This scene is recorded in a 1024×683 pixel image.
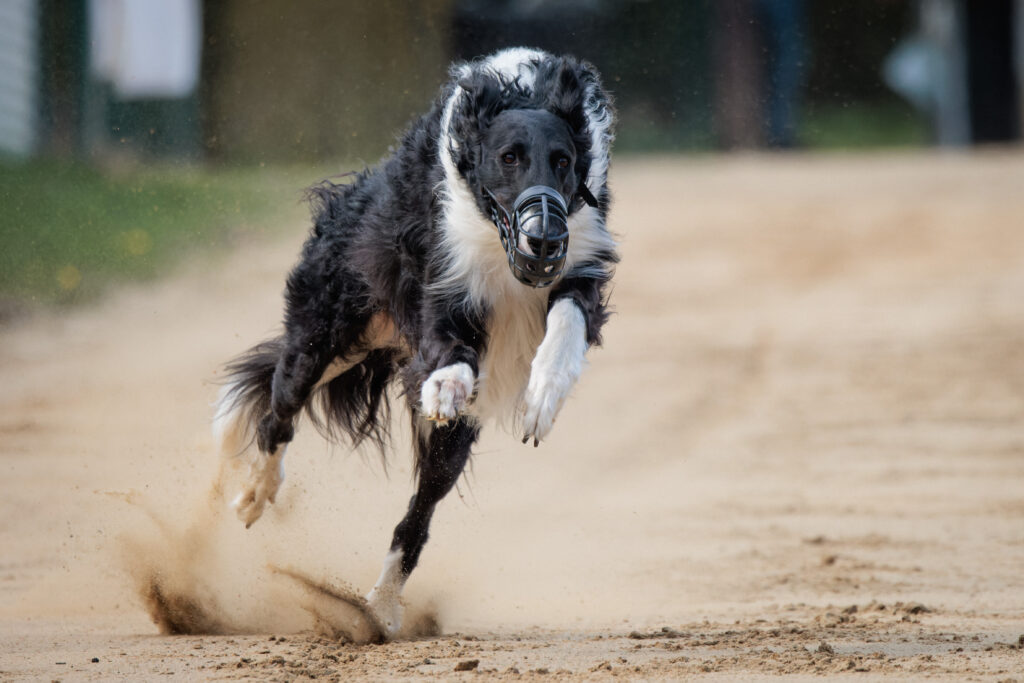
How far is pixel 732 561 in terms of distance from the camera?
6180 mm

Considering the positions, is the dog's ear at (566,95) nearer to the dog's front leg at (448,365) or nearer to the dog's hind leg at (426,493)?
the dog's front leg at (448,365)

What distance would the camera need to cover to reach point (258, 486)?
585cm

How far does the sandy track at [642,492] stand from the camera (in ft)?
15.2

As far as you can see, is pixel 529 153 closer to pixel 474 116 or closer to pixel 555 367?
pixel 474 116

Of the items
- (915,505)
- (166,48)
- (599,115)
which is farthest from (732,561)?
(166,48)

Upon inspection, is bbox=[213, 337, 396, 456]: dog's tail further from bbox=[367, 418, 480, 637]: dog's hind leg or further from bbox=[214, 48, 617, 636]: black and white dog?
bbox=[367, 418, 480, 637]: dog's hind leg

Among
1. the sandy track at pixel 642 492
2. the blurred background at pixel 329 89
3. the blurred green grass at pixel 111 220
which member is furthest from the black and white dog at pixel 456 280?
the blurred green grass at pixel 111 220

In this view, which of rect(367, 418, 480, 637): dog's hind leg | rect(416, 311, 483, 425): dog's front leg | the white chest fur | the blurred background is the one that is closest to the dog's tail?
rect(367, 418, 480, 637): dog's hind leg

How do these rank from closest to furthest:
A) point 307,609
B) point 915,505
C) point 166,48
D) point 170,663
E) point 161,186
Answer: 1. point 170,663
2. point 307,609
3. point 915,505
4. point 161,186
5. point 166,48

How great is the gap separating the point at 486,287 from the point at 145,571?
7.24ft

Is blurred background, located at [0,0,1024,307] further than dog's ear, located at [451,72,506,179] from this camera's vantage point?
Yes

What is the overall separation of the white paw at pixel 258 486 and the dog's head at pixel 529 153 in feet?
6.59

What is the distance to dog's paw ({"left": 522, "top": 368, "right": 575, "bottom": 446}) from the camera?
13.4 ft

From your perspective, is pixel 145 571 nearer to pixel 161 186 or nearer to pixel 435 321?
pixel 435 321
